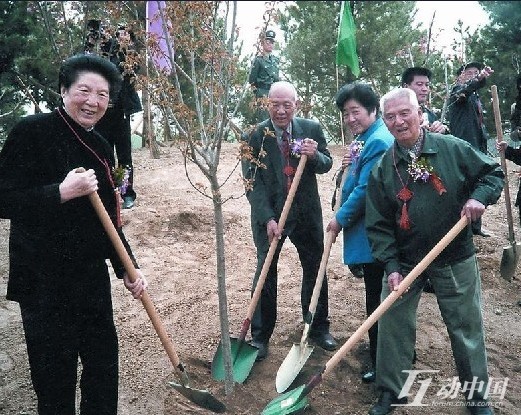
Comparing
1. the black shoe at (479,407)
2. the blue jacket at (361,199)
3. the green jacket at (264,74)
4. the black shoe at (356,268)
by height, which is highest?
the green jacket at (264,74)

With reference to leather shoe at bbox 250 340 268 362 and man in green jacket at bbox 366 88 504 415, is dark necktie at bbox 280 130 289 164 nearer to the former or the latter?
man in green jacket at bbox 366 88 504 415

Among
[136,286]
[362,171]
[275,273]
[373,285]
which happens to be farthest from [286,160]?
[136,286]

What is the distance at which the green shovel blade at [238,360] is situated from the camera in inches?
141

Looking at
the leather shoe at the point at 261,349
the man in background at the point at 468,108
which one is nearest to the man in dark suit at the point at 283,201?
the leather shoe at the point at 261,349

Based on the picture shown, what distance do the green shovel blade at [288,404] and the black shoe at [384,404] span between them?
48 centimetres

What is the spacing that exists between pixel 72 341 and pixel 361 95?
2.47 metres

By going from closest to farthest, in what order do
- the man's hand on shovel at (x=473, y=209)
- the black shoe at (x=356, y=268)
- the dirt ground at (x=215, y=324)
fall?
the man's hand on shovel at (x=473, y=209) < the dirt ground at (x=215, y=324) < the black shoe at (x=356, y=268)

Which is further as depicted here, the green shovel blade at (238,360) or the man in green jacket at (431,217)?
the green shovel blade at (238,360)

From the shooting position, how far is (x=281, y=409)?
9.71 ft

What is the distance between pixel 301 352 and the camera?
3.61m

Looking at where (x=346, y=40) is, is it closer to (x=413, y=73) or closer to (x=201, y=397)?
(x=413, y=73)

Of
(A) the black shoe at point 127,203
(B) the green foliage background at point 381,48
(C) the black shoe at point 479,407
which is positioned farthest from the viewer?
(B) the green foliage background at point 381,48

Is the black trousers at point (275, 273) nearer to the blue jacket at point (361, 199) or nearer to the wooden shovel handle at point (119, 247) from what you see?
the blue jacket at point (361, 199)

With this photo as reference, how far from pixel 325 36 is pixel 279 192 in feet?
36.7
